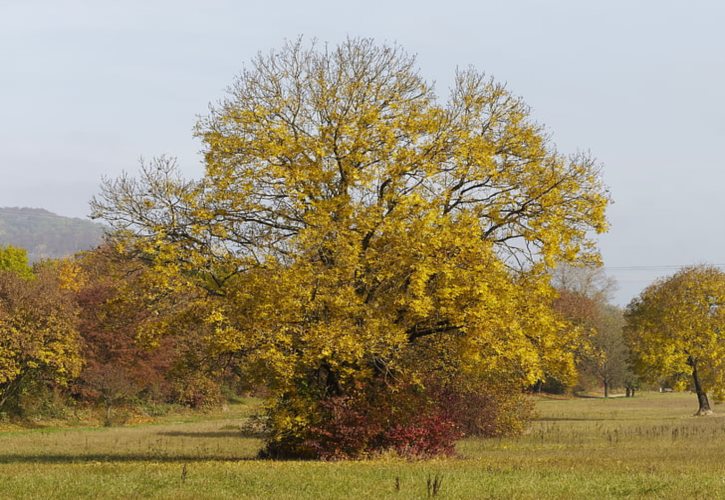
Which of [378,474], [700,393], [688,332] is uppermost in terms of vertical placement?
[688,332]

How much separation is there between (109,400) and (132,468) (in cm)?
3794

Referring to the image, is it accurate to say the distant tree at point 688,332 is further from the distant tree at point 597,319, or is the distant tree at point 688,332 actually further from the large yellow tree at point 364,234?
the large yellow tree at point 364,234

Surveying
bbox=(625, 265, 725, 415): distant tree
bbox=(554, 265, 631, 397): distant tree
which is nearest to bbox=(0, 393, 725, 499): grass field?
bbox=(625, 265, 725, 415): distant tree

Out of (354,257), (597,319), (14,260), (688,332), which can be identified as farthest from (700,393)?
(14,260)

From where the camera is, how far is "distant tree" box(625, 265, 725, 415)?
196ft

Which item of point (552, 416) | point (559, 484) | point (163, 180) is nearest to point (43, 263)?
point (552, 416)

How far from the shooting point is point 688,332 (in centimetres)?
5994

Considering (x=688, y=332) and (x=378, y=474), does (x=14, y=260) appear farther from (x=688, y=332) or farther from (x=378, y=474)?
(x=378, y=474)

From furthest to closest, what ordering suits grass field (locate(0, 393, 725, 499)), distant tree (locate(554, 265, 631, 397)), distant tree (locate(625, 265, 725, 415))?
1. distant tree (locate(554, 265, 631, 397))
2. distant tree (locate(625, 265, 725, 415))
3. grass field (locate(0, 393, 725, 499))

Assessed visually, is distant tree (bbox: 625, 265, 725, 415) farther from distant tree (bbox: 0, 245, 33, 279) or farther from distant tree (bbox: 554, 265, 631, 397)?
distant tree (bbox: 0, 245, 33, 279)

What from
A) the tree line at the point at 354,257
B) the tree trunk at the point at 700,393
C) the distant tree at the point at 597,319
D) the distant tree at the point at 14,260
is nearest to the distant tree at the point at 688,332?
the tree trunk at the point at 700,393

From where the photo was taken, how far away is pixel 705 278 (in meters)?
61.4

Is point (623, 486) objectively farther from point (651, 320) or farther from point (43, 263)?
point (43, 263)

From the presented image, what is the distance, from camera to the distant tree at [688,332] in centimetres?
5984
